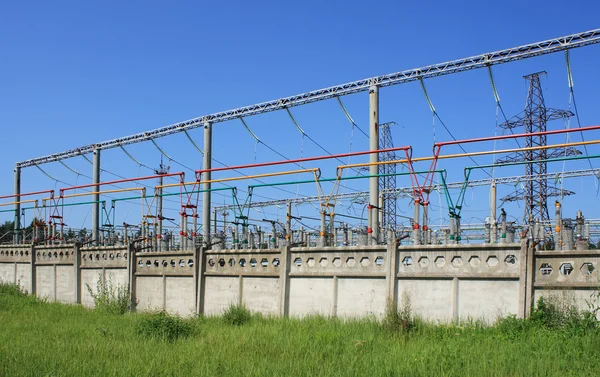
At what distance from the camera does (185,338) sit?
12.6 metres

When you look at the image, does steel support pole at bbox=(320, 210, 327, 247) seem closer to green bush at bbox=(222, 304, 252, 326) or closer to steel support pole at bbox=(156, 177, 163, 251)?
green bush at bbox=(222, 304, 252, 326)

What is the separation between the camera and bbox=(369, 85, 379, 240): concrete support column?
17922mm

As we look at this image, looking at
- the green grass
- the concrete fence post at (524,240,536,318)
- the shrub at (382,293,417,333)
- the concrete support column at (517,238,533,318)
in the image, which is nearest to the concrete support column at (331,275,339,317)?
the green grass

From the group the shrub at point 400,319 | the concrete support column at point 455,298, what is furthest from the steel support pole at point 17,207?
the concrete support column at point 455,298

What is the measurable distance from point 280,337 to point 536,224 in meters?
9.05

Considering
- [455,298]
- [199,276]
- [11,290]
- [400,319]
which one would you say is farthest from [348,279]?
[11,290]

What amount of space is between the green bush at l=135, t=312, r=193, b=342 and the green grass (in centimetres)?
2

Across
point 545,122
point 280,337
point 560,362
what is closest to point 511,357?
point 560,362

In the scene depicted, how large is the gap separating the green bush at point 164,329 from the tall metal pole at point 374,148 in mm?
5967

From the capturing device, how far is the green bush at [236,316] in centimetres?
1462

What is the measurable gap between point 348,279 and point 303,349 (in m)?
3.67

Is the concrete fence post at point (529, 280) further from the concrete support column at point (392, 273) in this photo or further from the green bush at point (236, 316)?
the green bush at point (236, 316)

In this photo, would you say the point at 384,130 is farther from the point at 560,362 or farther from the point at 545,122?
the point at 560,362

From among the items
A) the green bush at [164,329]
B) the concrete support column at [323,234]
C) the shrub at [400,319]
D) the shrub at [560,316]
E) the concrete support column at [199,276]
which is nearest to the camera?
the shrub at [560,316]
